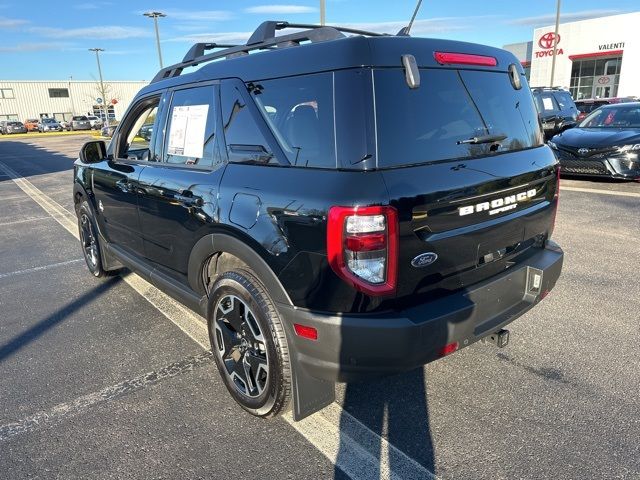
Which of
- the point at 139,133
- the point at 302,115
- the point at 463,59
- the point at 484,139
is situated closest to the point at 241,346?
the point at 302,115

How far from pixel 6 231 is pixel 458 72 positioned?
785 centimetres

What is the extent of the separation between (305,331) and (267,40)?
176cm

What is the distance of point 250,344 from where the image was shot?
2697 mm

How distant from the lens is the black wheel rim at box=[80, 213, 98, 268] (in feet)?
16.5

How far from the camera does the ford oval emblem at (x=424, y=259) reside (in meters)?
2.19

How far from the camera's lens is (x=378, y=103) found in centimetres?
218

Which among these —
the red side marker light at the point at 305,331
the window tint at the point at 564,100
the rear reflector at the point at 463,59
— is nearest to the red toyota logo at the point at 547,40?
the window tint at the point at 564,100

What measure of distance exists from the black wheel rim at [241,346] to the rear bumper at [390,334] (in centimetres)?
→ 31

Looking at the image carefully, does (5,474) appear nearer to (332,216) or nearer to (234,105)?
(332,216)

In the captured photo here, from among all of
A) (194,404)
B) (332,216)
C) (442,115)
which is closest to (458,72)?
(442,115)

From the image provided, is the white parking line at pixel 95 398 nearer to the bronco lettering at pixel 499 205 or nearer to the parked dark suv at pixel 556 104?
the bronco lettering at pixel 499 205

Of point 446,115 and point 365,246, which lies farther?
point 446,115

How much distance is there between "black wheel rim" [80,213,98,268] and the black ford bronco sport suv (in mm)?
2187

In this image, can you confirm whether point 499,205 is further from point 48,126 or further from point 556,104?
point 48,126
